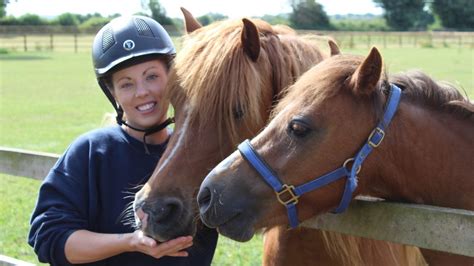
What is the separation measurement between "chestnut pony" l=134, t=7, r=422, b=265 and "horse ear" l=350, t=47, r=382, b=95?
0.52 metres

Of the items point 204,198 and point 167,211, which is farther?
point 167,211

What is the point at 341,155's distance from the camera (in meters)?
2.29

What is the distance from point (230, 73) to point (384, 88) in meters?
0.65

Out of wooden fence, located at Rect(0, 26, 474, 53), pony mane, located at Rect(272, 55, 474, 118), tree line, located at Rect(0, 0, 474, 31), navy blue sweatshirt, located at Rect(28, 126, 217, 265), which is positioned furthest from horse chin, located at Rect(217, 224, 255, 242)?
tree line, located at Rect(0, 0, 474, 31)

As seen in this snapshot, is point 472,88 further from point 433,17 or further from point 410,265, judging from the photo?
point 433,17

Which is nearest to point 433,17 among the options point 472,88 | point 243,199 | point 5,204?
point 472,88

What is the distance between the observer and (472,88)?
712 inches

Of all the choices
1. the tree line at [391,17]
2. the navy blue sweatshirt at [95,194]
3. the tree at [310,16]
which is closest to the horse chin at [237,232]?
the navy blue sweatshirt at [95,194]

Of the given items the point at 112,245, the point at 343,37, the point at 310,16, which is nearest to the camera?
the point at 112,245

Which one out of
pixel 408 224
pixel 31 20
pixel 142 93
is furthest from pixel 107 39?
pixel 31 20

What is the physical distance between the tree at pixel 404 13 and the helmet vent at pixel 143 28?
59279 millimetres

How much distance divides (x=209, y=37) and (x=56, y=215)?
3.26 ft

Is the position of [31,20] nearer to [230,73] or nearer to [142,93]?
[142,93]

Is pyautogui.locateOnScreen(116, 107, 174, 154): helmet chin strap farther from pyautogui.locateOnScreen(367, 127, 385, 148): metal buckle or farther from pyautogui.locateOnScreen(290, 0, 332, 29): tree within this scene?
pyautogui.locateOnScreen(290, 0, 332, 29): tree
